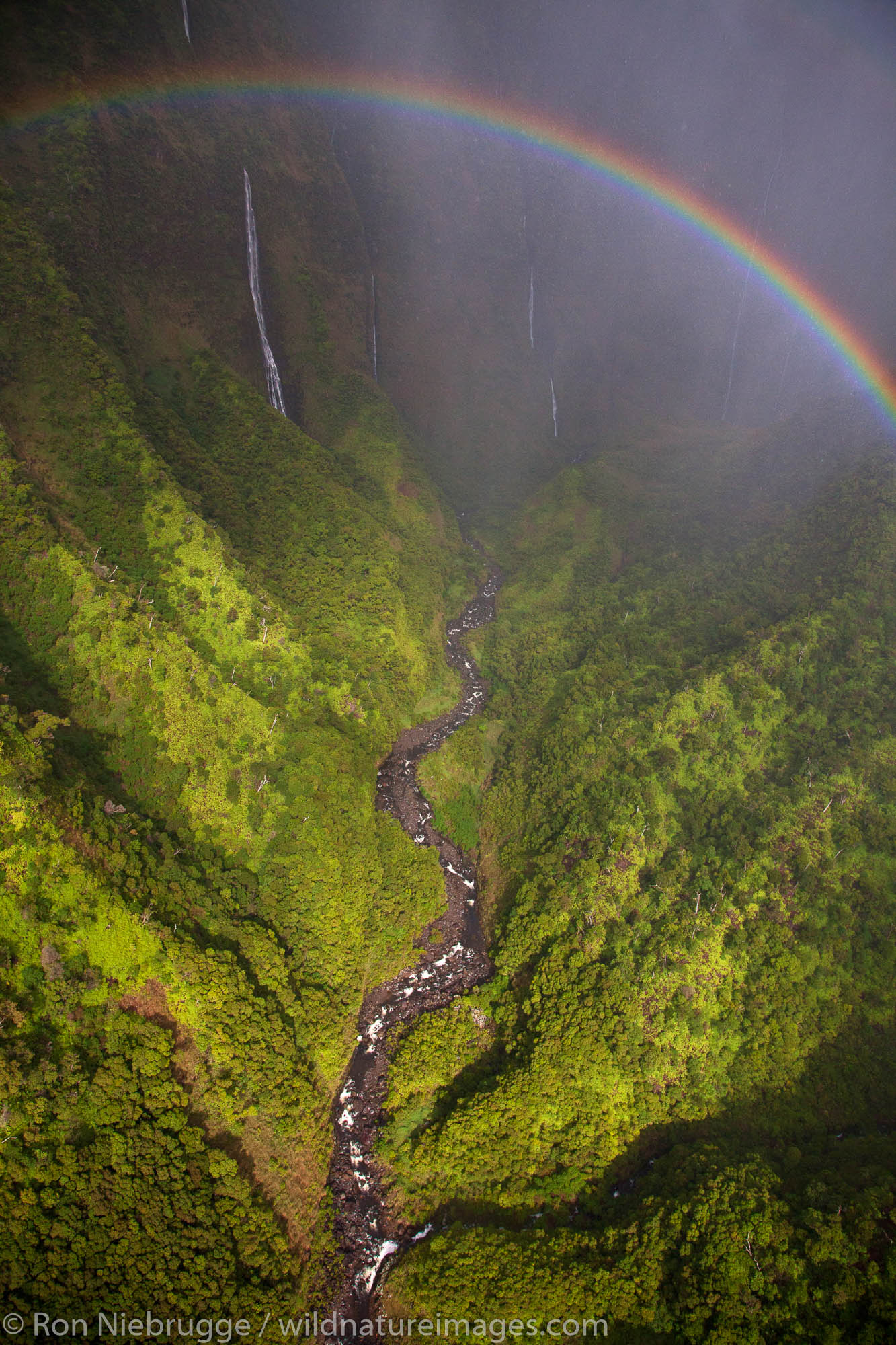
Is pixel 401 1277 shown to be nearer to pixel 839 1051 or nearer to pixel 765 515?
pixel 839 1051

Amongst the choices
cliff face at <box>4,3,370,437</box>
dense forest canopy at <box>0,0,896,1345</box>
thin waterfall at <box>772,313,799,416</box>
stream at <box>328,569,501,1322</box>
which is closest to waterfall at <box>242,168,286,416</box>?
cliff face at <box>4,3,370,437</box>

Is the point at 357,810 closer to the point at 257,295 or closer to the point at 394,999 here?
the point at 394,999

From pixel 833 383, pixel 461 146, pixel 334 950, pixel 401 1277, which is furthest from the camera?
pixel 461 146

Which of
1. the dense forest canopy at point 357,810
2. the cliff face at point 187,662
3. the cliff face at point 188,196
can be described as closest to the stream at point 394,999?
the dense forest canopy at point 357,810

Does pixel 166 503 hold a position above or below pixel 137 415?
below

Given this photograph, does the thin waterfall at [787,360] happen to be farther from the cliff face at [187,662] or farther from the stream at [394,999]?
the stream at [394,999]

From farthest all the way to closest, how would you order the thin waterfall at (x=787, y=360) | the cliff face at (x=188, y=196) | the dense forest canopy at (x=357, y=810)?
1. the thin waterfall at (x=787, y=360)
2. the cliff face at (x=188, y=196)
3. the dense forest canopy at (x=357, y=810)

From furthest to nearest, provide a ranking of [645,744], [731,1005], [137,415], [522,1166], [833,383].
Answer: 1. [833,383]
2. [137,415]
3. [645,744]
4. [731,1005]
5. [522,1166]

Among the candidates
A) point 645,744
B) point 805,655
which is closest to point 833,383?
point 805,655
